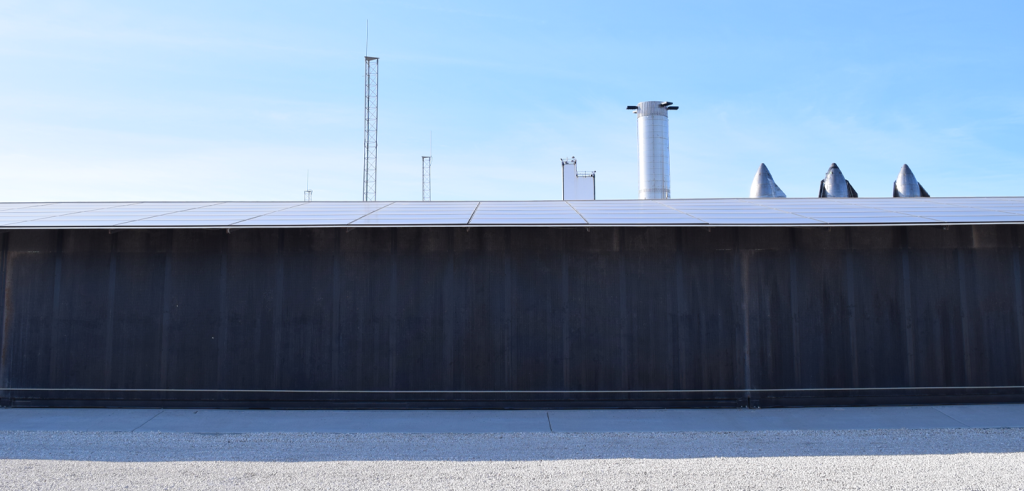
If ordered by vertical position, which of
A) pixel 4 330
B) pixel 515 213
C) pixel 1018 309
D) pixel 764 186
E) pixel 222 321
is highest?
pixel 764 186

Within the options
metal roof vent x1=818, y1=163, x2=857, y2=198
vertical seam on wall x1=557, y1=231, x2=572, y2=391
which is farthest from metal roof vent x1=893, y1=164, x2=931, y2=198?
vertical seam on wall x1=557, y1=231, x2=572, y2=391

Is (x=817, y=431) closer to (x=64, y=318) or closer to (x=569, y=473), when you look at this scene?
(x=569, y=473)

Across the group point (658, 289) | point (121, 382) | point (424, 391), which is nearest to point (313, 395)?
point (424, 391)

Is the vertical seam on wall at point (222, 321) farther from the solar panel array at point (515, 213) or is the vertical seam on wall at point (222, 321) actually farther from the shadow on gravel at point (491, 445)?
the shadow on gravel at point (491, 445)

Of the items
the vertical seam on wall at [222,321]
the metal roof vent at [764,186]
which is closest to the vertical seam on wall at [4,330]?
the vertical seam on wall at [222,321]

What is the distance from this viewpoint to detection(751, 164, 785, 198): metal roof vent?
21.9 meters

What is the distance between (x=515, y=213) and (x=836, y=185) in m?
18.8

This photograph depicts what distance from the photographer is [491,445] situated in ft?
21.3

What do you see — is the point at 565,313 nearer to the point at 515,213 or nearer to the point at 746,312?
the point at 515,213

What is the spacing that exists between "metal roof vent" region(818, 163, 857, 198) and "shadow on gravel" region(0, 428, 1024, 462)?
17736 mm

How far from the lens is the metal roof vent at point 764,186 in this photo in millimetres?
21875

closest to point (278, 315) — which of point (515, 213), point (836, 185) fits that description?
point (515, 213)

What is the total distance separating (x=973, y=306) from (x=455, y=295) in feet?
24.0

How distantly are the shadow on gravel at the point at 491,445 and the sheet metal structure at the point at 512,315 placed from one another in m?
1.34
